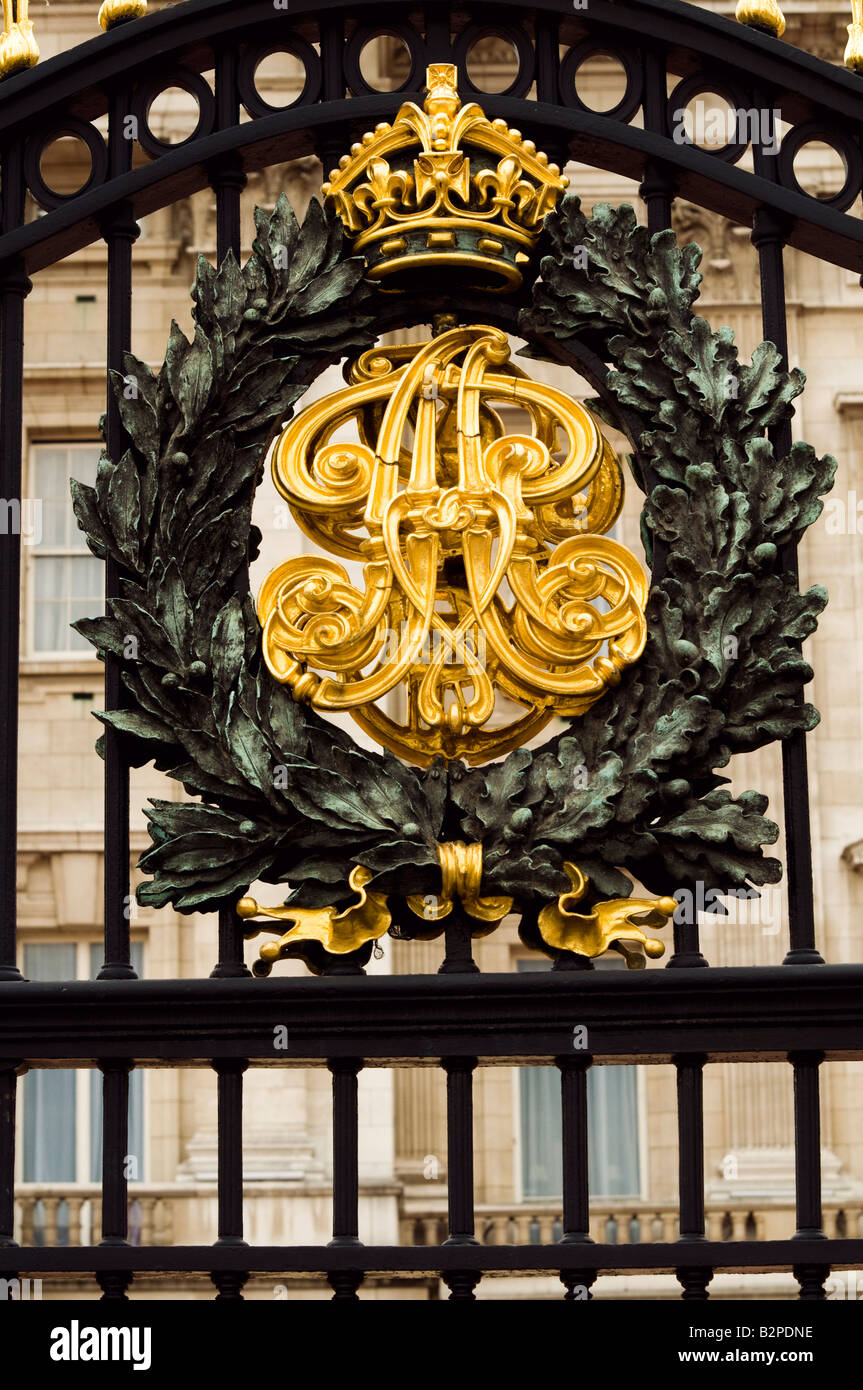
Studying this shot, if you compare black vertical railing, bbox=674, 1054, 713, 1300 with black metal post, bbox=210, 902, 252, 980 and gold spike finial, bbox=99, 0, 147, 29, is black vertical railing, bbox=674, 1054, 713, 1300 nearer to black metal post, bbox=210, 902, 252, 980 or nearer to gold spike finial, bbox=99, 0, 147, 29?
black metal post, bbox=210, 902, 252, 980

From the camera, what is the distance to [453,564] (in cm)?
898

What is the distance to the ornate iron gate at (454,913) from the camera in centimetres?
837

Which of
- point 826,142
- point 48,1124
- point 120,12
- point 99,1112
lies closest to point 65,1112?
point 48,1124

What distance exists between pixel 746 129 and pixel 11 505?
2751mm

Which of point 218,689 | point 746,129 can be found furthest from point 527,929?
point 746,129

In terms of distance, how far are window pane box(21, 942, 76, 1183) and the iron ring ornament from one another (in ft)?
39.9

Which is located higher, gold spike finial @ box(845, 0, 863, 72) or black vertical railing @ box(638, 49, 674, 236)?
gold spike finial @ box(845, 0, 863, 72)

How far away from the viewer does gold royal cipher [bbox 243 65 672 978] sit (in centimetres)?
880

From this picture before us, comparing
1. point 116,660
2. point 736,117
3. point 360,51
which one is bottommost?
point 116,660

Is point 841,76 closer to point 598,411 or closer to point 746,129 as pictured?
point 746,129

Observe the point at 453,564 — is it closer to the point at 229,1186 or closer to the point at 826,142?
the point at 826,142

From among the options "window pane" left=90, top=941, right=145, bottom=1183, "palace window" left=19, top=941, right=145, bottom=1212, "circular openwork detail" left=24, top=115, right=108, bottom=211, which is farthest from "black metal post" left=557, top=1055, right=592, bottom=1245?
"palace window" left=19, top=941, right=145, bottom=1212

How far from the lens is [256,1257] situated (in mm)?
8320

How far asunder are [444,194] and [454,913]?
2401mm
